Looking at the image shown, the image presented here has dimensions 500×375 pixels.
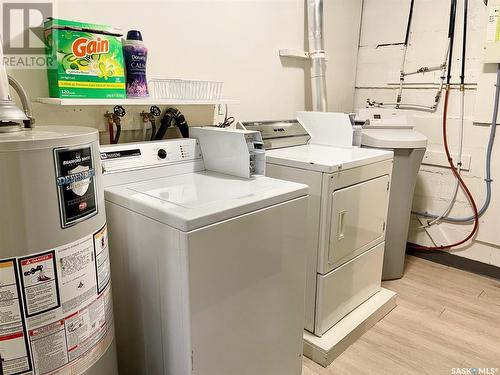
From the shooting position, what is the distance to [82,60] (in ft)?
4.69

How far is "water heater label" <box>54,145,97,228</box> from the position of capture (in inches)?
39.8

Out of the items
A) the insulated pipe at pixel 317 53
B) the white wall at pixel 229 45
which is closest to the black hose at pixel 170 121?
the white wall at pixel 229 45

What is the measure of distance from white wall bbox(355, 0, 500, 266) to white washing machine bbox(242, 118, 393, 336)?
99cm

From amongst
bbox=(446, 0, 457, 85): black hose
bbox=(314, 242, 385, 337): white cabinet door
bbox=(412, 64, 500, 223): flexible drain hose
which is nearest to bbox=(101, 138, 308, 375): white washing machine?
bbox=(314, 242, 385, 337): white cabinet door

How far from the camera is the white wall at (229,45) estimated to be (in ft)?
5.41

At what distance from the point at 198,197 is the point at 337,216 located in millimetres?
820

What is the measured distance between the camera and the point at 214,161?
1789 millimetres

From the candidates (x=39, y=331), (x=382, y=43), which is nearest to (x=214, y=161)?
(x=39, y=331)

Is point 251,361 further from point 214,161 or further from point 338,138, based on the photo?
point 338,138

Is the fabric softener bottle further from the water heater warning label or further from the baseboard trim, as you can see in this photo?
the baseboard trim

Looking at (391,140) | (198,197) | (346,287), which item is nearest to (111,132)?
(198,197)

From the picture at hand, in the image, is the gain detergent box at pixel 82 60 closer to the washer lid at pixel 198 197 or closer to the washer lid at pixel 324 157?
the washer lid at pixel 198 197

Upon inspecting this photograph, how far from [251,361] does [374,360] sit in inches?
32.7

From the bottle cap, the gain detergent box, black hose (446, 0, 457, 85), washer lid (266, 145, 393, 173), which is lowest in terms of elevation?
washer lid (266, 145, 393, 173)
